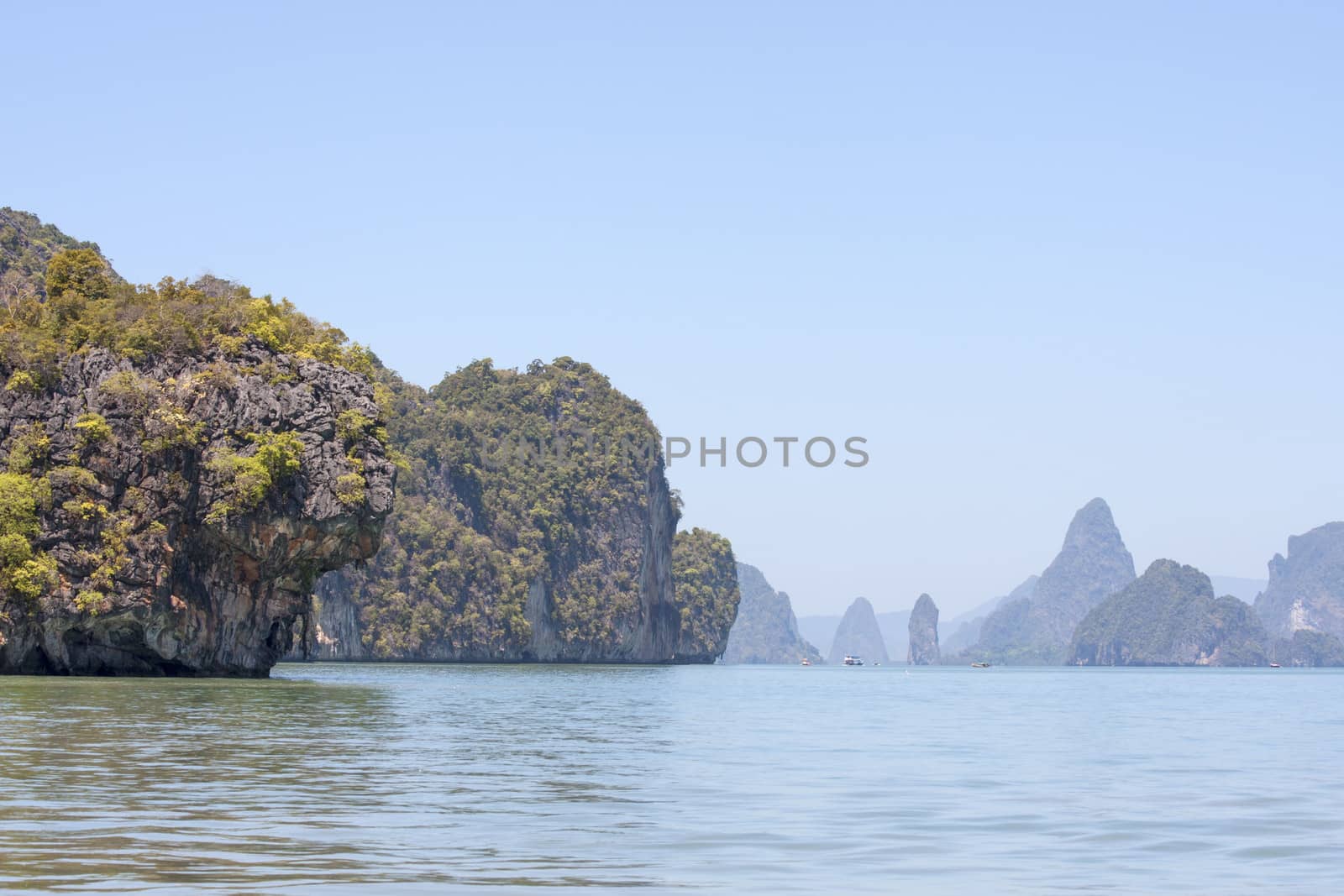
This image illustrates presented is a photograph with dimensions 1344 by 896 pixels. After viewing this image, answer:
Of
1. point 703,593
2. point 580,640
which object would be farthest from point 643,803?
point 703,593

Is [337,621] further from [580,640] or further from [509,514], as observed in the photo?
[580,640]

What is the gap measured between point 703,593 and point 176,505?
11776 cm

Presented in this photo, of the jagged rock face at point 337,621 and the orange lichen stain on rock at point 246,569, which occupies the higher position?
the orange lichen stain on rock at point 246,569

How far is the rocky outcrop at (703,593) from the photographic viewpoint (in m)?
168

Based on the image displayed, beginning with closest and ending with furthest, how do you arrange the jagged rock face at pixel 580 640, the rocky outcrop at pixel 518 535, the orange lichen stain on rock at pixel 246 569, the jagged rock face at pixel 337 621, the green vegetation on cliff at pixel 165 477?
the green vegetation on cliff at pixel 165 477 → the orange lichen stain on rock at pixel 246 569 → the jagged rock face at pixel 337 621 → the jagged rock face at pixel 580 640 → the rocky outcrop at pixel 518 535

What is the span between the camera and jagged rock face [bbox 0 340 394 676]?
54.5 meters

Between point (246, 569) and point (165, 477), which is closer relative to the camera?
point (165, 477)

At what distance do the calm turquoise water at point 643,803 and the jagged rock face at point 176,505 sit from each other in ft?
64.1

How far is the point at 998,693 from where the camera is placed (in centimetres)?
6794

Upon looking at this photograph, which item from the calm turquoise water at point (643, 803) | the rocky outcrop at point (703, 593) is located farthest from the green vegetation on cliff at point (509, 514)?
the calm turquoise water at point (643, 803)

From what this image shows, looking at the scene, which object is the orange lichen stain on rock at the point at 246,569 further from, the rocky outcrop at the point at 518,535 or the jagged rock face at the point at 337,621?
the rocky outcrop at the point at 518,535

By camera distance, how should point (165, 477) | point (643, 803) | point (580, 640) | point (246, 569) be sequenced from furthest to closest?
point (580, 640) → point (246, 569) → point (165, 477) → point (643, 803)

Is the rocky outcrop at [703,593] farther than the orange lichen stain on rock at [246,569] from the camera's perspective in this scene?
Yes

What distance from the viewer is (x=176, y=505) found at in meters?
57.1
